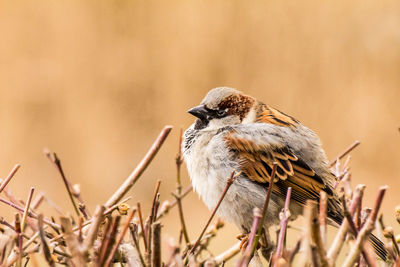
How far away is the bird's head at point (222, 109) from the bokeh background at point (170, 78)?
13.3 feet

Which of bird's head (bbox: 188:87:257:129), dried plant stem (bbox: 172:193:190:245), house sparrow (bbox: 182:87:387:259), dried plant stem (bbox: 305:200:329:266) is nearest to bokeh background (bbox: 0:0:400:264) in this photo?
bird's head (bbox: 188:87:257:129)

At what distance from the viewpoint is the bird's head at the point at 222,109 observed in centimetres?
280

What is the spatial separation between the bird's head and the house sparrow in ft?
0.29

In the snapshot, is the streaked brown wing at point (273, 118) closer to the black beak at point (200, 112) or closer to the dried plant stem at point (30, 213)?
the black beak at point (200, 112)

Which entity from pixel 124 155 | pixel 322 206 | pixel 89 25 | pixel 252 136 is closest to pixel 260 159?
pixel 252 136

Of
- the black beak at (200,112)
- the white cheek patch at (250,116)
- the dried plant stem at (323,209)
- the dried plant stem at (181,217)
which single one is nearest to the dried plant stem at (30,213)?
the dried plant stem at (181,217)

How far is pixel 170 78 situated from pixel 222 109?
4343 mm

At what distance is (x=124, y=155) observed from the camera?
6973 mm

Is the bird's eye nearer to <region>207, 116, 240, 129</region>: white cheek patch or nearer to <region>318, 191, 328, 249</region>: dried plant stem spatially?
<region>207, 116, 240, 129</region>: white cheek patch

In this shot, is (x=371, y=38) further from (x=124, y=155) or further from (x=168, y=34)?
(x=124, y=155)

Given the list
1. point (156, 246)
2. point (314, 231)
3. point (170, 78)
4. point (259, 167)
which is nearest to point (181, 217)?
point (156, 246)

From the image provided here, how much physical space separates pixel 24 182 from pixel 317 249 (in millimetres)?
6165

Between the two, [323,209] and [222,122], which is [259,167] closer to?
[222,122]

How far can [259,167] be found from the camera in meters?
2.59
